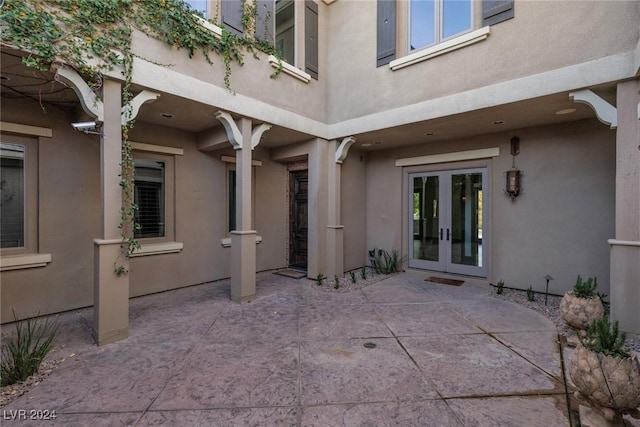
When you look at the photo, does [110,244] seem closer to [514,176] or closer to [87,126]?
[87,126]

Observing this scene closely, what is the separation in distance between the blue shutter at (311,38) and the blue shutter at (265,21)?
79 cm

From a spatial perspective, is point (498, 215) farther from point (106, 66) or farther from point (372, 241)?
point (106, 66)

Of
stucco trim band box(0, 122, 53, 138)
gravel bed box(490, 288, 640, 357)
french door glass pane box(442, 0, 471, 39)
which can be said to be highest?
french door glass pane box(442, 0, 471, 39)

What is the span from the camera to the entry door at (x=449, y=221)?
5961mm

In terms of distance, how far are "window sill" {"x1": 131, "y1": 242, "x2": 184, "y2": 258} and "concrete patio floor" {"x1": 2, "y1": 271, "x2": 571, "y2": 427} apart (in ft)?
3.01

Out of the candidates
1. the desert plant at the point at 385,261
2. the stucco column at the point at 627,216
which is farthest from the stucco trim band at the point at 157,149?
the stucco column at the point at 627,216

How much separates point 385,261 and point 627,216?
4.23m

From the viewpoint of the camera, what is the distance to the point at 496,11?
4305 millimetres

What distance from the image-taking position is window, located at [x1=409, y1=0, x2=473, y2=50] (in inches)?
189

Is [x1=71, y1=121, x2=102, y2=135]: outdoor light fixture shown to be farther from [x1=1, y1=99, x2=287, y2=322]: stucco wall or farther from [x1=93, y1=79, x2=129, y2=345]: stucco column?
[x1=1, y1=99, x2=287, y2=322]: stucco wall

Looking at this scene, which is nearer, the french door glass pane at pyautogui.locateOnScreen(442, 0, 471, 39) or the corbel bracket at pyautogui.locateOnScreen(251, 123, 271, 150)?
the french door glass pane at pyautogui.locateOnScreen(442, 0, 471, 39)

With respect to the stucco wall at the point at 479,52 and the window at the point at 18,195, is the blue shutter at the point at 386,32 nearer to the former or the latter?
the stucco wall at the point at 479,52

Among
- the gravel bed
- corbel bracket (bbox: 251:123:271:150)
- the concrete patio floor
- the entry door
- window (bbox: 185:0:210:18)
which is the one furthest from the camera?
the entry door

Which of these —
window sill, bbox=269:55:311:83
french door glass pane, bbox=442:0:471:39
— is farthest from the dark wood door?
french door glass pane, bbox=442:0:471:39
